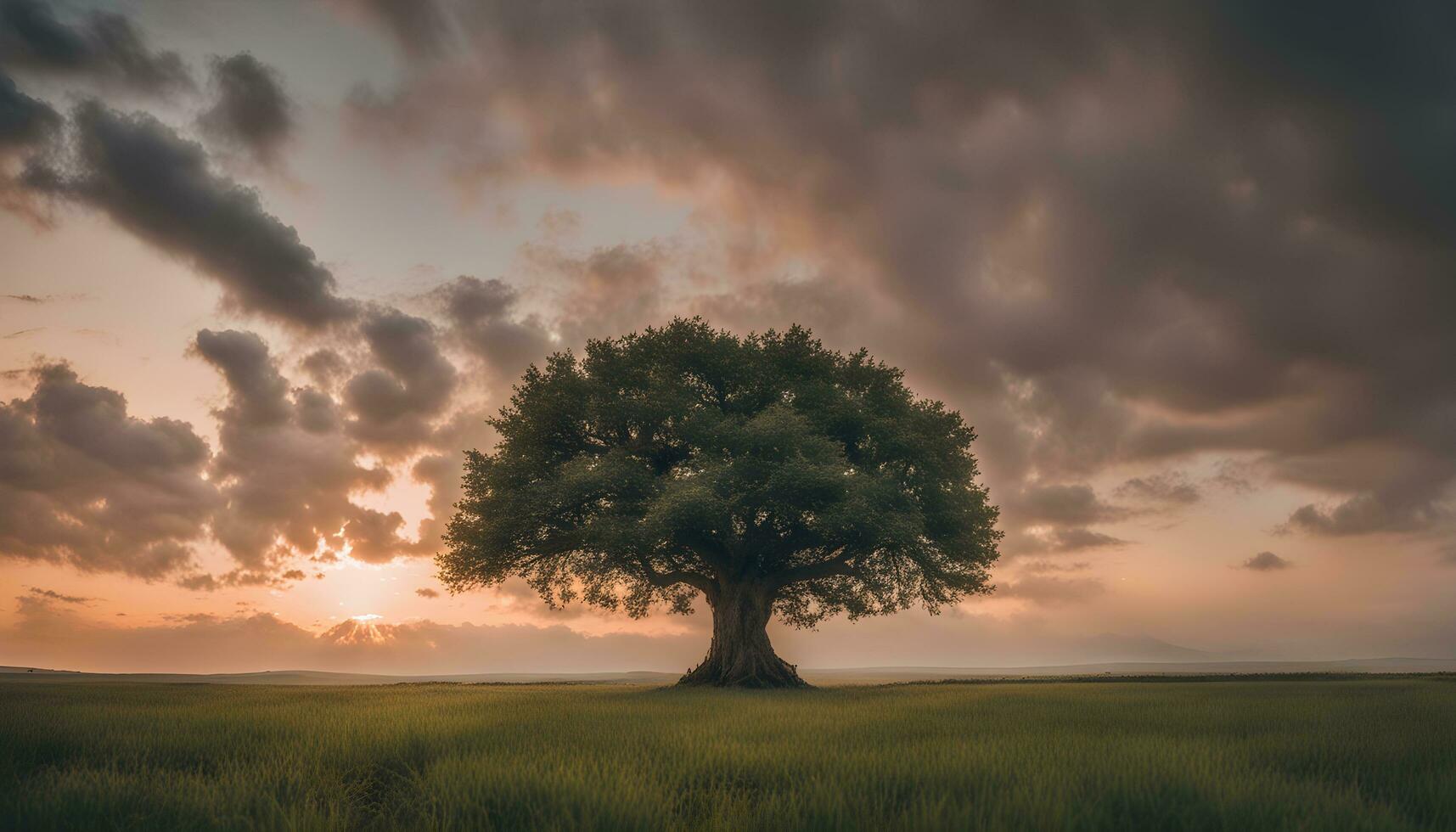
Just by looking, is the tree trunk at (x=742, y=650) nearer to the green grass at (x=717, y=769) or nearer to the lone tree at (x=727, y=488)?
the lone tree at (x=727, y=488)

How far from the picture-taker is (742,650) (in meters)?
31.8

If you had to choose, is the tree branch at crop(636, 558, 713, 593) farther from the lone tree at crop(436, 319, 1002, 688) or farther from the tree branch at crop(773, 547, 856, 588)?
the tree branch at crop(773, 547, 856, 588)

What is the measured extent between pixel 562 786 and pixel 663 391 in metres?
24.3

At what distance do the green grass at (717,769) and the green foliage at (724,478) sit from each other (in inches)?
523

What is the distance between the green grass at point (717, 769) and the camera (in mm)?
5699

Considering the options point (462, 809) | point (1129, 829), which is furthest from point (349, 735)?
point (1129, 829)

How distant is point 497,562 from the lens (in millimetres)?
31688

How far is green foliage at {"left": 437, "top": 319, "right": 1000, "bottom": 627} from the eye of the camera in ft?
90.3

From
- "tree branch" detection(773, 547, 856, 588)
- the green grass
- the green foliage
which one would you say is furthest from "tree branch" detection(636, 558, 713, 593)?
the green grass

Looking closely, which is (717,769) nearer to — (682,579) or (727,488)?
(727,488)

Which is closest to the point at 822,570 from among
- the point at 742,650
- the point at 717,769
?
the point at 742,650

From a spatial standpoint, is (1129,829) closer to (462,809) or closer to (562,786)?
(562,786)

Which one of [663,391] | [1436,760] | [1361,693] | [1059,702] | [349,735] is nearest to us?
[1436,760]

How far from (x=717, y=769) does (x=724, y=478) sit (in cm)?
1863
